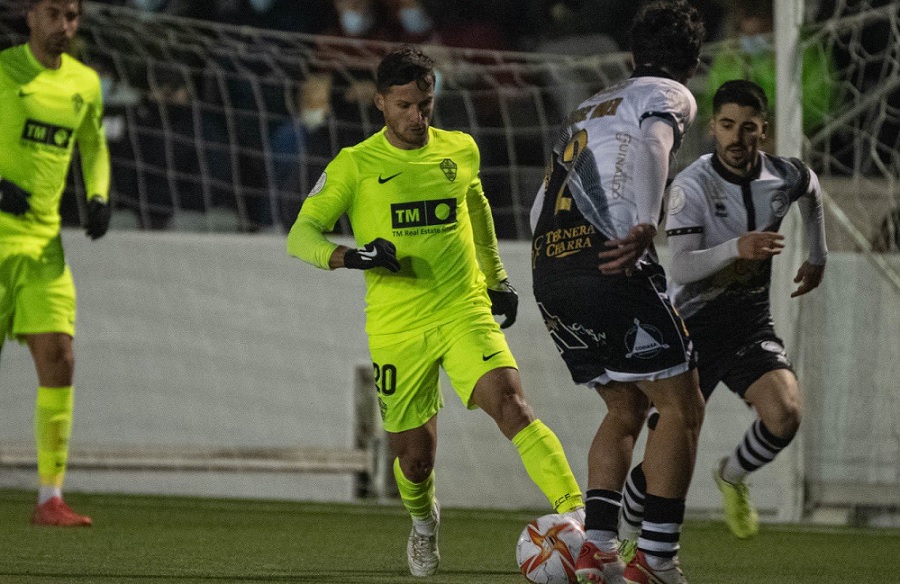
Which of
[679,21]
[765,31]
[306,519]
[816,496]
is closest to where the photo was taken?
[679,21]

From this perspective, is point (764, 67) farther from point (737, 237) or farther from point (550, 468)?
point (550, 468)

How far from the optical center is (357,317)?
9.41 metres

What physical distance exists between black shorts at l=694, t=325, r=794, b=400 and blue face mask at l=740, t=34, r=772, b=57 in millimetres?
3767

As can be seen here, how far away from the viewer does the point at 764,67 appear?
31.0 feet

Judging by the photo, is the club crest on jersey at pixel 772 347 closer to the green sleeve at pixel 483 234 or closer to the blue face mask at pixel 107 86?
the green sleeve at pixel 483 234

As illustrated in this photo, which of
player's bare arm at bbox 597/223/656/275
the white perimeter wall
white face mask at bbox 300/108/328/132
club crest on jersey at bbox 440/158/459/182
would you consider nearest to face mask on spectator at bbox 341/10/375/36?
white face mask at bbox 300/108/328/132

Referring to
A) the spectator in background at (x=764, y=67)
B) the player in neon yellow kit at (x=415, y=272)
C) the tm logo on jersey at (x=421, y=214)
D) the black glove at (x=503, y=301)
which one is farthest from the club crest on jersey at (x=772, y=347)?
the spectator in background at (x=764, y=67)

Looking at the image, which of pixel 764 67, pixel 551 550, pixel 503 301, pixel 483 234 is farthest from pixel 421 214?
pixel 764 67

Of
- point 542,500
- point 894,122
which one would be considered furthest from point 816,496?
point 894,122

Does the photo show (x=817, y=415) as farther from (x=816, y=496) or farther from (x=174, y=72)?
(x=174, y=72)

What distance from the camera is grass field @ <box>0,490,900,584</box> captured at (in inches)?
214

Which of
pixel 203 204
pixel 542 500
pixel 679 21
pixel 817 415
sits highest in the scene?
pixel 679 21

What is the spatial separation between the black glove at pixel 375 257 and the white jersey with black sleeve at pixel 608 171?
532 millimetres

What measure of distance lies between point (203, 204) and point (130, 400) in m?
1.58
